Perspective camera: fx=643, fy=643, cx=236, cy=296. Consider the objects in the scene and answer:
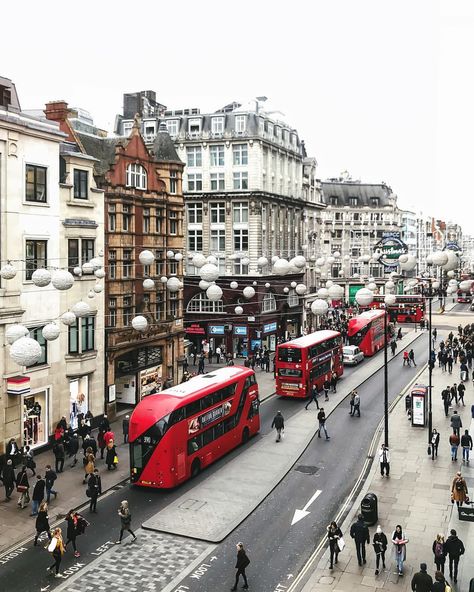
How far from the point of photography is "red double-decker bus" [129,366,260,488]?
74.0ft

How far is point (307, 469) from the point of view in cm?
2556

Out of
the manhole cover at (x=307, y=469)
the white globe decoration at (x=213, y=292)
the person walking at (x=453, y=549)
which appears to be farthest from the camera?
the manhole cover at (x=307, y=469)

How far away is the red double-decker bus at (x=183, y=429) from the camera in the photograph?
2255 centimetres

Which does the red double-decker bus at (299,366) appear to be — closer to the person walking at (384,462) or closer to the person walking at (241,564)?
the person walking at (384,462)

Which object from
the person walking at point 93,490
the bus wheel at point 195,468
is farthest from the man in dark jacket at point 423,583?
the bus wheel at point 195,468

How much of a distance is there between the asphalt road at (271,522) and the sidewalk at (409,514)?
0.82 meters

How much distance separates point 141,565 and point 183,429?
6578 mm

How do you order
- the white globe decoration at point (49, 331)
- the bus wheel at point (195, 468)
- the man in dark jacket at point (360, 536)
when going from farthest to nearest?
the bus wheel at point (195, 468), the man in dark jacket at point (360, 536), the white globe decoration at point (49, 331)

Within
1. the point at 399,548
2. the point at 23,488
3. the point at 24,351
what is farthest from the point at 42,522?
the point at 399,548

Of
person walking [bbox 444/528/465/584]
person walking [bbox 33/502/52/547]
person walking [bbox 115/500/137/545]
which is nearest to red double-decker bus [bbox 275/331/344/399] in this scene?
person walking [bbox 115/500/137/545]

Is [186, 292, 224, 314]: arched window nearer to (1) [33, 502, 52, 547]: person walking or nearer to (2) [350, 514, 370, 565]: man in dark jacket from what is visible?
(1) [33, 502, 52, 547]: person walking

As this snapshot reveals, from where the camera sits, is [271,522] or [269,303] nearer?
[271,522]

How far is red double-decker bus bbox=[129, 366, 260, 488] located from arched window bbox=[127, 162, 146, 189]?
14.2 m

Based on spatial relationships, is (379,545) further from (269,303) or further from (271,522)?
(269,303)
